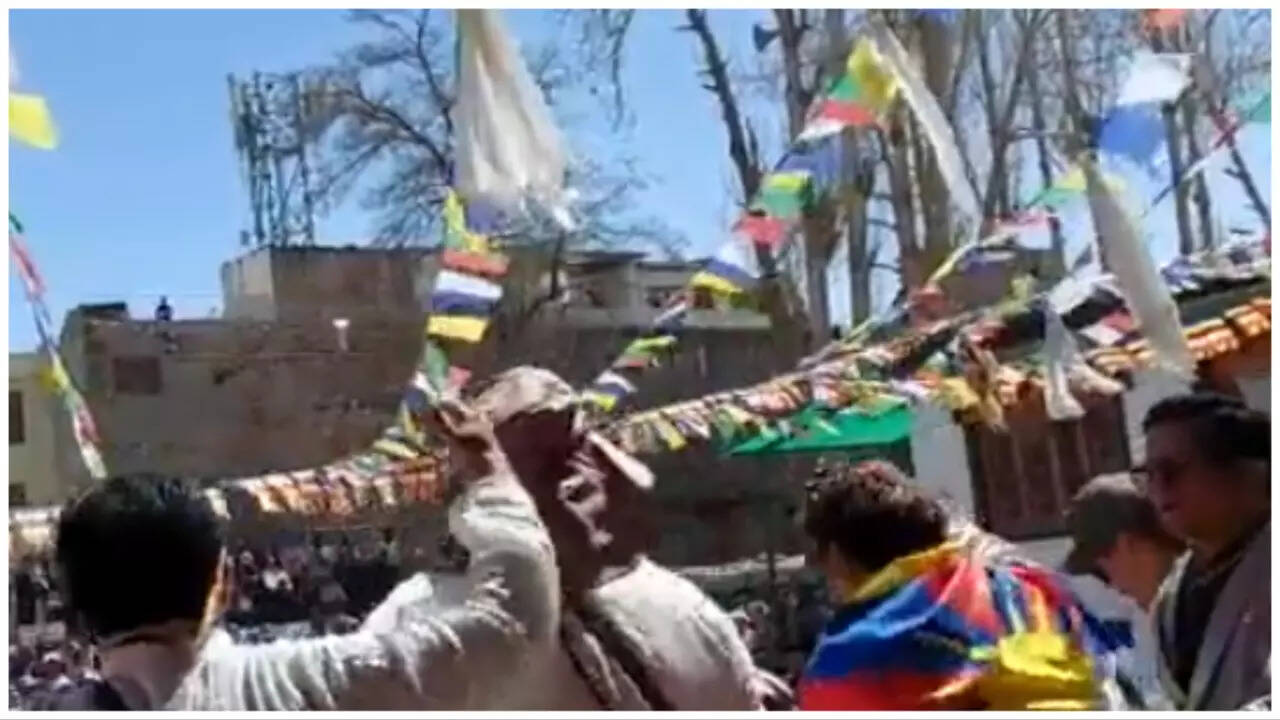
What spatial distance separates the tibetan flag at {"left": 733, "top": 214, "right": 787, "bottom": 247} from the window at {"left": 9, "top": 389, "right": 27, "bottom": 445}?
2.65ft

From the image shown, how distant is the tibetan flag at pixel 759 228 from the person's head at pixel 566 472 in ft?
1.48

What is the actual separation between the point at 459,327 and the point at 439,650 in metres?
0.68

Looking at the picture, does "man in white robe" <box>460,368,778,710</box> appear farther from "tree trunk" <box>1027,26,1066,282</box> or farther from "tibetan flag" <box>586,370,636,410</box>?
"tree trunk" <box>1027,26,1066,282</box>

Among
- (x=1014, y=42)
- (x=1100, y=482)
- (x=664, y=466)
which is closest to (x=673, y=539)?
(x=664, y=466)

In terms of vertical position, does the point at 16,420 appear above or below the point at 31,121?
below

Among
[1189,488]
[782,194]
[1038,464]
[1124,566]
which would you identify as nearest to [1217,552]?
[1189,488]

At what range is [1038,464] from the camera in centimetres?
207

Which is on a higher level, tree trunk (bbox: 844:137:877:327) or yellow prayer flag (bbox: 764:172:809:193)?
yellow prayer flag (bbox: 764:172:809:193)

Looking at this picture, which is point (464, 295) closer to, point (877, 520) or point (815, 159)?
point (815, 159)

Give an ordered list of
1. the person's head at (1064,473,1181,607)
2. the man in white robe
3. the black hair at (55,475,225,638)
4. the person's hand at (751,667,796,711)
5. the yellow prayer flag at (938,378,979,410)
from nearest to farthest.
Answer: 1. the black hair at (55,475,225,638)
2. the man in white robe
3. the person's hand at (751,667,796,711)
4. the person's head at (1064,473,1181,607)
5. the yellow prayer flag at (938,378,979,410)

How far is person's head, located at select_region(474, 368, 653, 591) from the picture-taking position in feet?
5.02

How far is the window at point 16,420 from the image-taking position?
169 cm

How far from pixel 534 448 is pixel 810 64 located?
65 cm

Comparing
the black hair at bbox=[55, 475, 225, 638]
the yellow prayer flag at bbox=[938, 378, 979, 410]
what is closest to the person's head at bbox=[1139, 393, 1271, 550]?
the yellow prayer flag at bbox=[938, 378, 979, 410]
